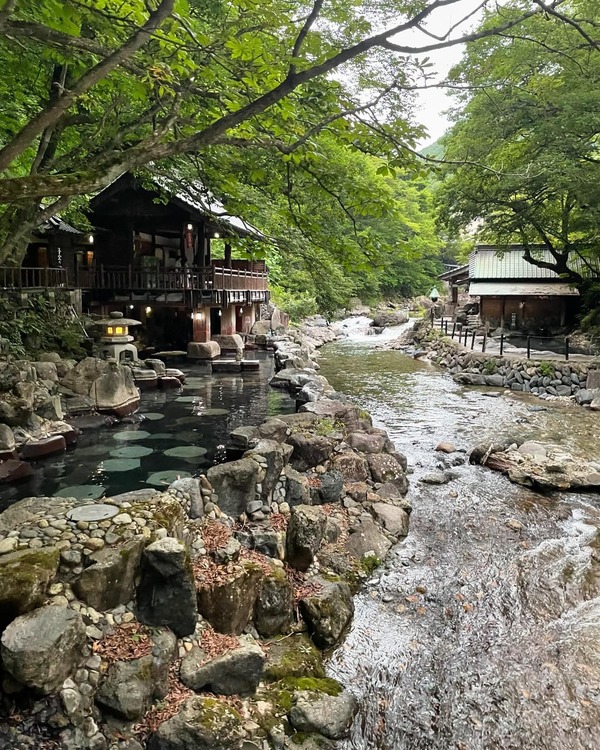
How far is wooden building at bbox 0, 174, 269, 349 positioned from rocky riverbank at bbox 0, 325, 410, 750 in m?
15.9

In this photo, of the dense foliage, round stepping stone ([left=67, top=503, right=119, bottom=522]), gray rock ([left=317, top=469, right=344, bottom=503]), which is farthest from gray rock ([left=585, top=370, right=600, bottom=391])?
round stepping stone ([left=67, top=503, right=119, bottom=522])

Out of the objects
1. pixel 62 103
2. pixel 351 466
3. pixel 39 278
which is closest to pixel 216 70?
pixel 62 103

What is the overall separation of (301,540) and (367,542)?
152 cm

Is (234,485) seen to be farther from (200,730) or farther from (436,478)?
(436,478)

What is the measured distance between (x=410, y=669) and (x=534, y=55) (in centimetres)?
2050

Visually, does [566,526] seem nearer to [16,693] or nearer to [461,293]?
[16,693]

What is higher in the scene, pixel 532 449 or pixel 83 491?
pixel 83 491

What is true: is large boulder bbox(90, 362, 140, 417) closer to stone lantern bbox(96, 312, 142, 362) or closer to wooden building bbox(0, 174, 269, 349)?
stone lantern bbox(96, 312, 142, 362)

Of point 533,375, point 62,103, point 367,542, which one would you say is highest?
point 62,103

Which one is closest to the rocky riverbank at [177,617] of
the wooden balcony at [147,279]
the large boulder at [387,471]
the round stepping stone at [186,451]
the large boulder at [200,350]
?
the round stepping stone at [186,451]

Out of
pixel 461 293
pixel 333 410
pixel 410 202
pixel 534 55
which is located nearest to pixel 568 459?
pixel 333 410

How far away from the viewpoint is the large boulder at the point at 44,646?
4055mm

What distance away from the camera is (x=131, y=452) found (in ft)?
33.4

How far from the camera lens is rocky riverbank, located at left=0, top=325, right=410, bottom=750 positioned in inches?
167
